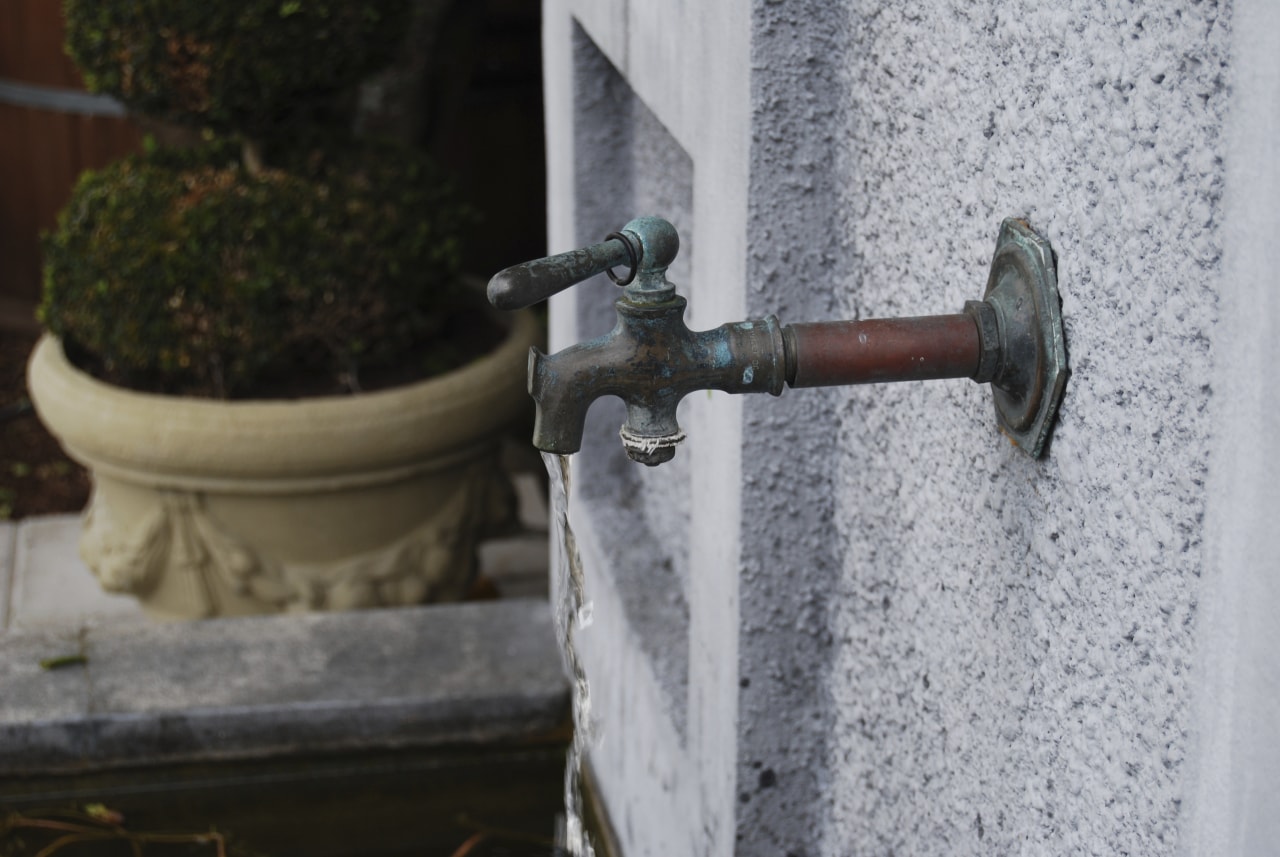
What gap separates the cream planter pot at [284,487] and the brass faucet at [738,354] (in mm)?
2116

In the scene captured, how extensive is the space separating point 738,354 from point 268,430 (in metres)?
2.17

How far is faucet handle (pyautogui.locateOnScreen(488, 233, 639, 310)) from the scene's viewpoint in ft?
3.19

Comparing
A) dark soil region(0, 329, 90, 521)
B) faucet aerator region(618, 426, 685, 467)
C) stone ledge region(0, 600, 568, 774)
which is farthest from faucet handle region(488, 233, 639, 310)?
dark soil region(0, 329, 90, 521)

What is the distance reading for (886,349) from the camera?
1051mm

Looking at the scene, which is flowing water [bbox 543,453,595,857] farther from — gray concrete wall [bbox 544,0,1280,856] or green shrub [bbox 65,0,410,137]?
green shrub [bbox 65,0,410,137]

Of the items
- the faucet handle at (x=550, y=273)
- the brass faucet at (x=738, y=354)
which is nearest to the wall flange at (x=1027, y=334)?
the brass faucet at (x=738, y=354)

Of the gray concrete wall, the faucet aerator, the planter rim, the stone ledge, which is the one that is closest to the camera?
the gray concrete wall

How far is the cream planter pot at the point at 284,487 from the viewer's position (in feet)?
10.1

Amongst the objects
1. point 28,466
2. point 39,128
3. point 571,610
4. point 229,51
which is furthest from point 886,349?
point 39,128

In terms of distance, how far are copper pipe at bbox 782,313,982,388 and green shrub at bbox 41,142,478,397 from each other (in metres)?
2.27

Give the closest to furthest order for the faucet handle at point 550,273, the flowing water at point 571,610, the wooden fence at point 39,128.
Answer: the faucet handle at point 550,273, the flowing water at point 571,610, the wooden fence at point 39,128

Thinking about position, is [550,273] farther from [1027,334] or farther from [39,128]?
[39,128]

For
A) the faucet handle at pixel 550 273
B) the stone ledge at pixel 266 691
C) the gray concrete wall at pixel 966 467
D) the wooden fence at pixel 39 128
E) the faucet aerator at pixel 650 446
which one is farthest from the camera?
the wooden fence at pixel 39 128

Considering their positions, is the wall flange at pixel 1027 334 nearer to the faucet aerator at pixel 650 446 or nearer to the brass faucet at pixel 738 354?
the brass faucet at pixel 738 354
